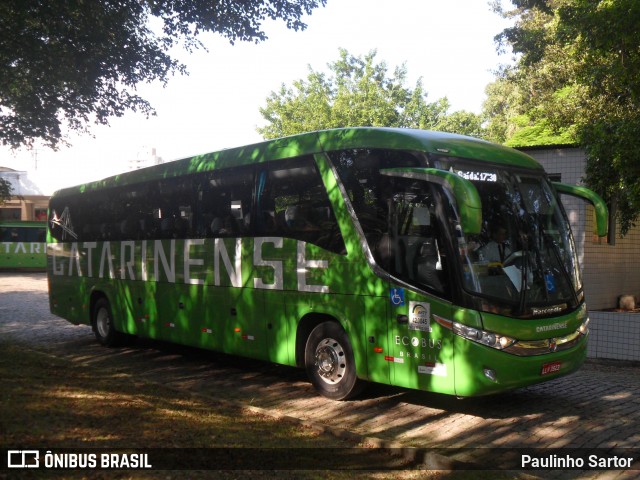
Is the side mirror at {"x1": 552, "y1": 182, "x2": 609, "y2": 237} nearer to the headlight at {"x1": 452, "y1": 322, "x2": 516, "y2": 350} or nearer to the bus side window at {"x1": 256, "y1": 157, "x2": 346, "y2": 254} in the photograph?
the headlight at {"x1": 452, "y1": 322, "x2": 516, "y2": 350}

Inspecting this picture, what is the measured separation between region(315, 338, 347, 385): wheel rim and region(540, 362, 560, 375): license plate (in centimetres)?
246

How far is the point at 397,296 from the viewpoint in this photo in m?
7.45

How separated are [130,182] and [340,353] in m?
6.41

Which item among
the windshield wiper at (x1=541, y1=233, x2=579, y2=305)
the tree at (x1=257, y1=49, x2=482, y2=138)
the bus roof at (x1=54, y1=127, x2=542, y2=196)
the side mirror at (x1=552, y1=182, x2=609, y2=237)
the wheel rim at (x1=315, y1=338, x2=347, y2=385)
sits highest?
the tree at (x1=257, y1=49, x2=482, y2=138)

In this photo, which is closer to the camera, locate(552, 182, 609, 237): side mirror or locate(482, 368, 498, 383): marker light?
locate(482, 368, 498, 383): marker light

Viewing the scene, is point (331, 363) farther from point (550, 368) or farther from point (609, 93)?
point (609, 93)

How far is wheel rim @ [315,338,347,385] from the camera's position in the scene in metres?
8.31

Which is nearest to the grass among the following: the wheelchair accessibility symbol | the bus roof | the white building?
the wheelchair accessibility symbol

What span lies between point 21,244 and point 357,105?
24.5 meters

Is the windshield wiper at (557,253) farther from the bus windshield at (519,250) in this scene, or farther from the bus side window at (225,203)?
the bus side window at (225,203)

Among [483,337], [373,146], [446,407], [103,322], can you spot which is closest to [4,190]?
[103,322]

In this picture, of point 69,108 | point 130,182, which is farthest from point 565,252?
point 69,108

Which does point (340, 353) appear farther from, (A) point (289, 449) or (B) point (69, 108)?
(B) point (69, 108)

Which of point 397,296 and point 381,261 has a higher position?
point 381,261
